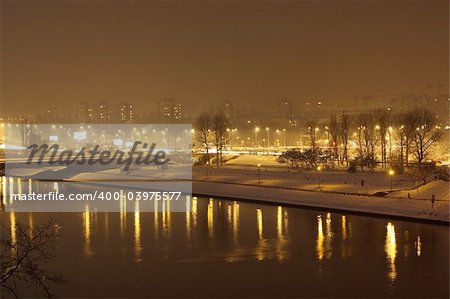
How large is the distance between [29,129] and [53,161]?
2982cm

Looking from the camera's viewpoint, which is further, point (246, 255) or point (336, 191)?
point (336, 191)

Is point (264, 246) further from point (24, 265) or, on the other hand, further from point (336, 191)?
point (336, 191)

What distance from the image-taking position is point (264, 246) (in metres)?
11.2

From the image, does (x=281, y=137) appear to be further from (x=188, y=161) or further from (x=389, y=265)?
(x=389, y=265)

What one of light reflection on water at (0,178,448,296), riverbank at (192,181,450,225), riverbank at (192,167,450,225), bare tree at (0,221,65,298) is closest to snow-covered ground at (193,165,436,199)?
riverbank at (192,167,450,225)

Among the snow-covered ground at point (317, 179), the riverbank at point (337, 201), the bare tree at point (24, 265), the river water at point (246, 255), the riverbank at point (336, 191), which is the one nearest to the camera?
the bare tree at point (24, 265)

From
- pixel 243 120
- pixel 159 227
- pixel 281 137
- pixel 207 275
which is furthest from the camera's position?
pixel 243 120

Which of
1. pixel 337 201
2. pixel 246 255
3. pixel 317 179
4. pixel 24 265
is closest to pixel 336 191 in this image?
pixel 337 201

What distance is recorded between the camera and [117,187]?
2250cm

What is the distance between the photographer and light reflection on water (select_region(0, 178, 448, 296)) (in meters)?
9.11

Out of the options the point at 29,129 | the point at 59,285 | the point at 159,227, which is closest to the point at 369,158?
the point at 159,227

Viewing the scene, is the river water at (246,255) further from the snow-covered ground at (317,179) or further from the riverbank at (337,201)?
the snow-covered ground at (317,179)

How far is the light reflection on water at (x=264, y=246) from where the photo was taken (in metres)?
9.11

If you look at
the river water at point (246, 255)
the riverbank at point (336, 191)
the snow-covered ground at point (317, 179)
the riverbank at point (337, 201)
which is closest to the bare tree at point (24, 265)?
the river water at point (246, 255)
